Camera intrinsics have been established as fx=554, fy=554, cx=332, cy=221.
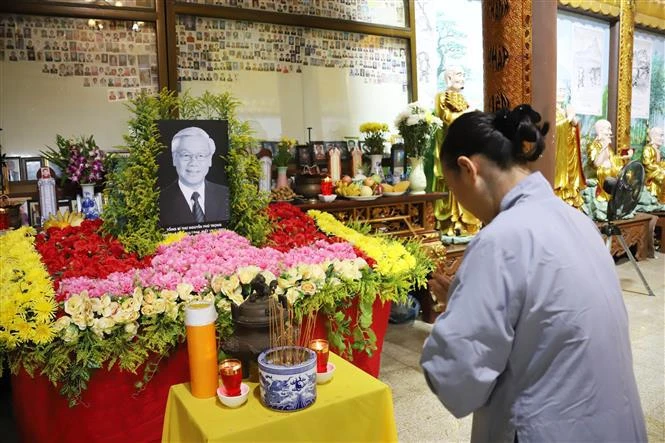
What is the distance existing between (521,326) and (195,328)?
991 mm

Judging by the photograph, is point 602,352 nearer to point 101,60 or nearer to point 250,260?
point 250,260

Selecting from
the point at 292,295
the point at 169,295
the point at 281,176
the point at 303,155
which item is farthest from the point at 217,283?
the point at 303,155

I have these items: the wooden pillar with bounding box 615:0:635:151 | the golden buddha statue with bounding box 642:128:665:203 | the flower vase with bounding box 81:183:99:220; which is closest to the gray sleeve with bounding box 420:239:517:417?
the flower vase with bounding box 81:183:99:220

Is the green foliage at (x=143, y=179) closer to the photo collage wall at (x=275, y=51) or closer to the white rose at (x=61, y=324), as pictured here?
the white rose at (x=61, y=324)

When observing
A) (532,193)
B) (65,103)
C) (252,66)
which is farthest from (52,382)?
(252,66)

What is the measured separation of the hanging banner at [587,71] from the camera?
25.5ft

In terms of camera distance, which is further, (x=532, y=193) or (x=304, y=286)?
(x=304, y=286)

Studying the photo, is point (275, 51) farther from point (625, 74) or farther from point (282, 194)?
point (625, 74)

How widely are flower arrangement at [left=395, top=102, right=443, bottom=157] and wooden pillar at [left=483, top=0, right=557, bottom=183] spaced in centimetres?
100

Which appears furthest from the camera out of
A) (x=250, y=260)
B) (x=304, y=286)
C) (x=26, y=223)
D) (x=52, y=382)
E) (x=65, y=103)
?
(x=65, y=103)

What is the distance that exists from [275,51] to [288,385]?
3976mm

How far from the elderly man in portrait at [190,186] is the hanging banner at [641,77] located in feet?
25.7

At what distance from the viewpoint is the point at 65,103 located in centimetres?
412

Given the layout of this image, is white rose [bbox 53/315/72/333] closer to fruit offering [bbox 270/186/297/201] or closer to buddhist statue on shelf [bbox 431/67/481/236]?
fruit offering [bbox 270/186/297/201]
